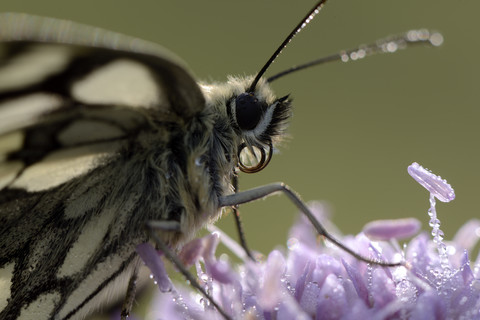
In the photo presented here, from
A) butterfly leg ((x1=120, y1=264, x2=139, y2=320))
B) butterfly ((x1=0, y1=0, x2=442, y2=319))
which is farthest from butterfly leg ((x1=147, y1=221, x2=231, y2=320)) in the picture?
butterfly leg ((x1=120, y1=264, x2=139, y2=320))

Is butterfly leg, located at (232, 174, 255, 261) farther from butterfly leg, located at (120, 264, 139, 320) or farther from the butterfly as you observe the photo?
butterfly leg, located at (120, 264, 139, 320)

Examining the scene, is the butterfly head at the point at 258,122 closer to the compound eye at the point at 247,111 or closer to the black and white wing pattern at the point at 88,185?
the compound eye at the point at 247,111

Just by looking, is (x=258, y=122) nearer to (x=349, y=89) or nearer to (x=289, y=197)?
(x=289, y=197)

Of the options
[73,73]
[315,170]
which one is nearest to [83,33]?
[73,73]

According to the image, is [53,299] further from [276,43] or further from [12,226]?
[276,43]

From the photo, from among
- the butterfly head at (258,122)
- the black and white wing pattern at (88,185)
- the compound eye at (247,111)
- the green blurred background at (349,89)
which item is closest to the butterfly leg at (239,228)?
the butterfly head at (258,122)

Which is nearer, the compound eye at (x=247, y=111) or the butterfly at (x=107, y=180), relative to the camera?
the butterfly at (x=107, y=180)

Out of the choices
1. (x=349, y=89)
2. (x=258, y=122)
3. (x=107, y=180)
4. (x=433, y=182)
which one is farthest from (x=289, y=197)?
(x=349, y=89)
